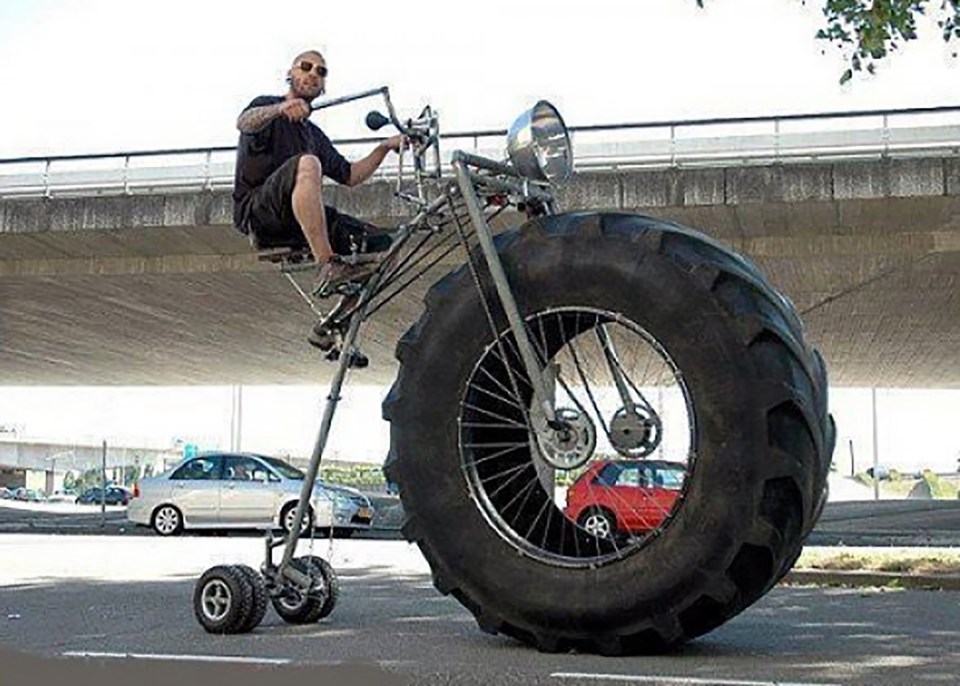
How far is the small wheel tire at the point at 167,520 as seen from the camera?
21.4 metres

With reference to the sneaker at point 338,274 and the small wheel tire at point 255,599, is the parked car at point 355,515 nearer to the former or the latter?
the small wheel tire at point 255,599

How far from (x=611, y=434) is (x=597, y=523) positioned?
1.48 ft

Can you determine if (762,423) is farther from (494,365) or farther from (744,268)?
(494,365)

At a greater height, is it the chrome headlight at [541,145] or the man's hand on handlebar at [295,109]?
the man's hand on handlebar at [295,109]

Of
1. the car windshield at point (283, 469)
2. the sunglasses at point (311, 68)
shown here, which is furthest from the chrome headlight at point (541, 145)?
the car windshield at point (283, 469)

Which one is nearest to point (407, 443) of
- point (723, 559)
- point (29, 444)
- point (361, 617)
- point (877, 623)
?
point (723, 559)

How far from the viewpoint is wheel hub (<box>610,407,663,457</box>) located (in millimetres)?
4074

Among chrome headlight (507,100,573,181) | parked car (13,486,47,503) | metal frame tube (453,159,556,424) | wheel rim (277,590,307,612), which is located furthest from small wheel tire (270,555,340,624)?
parked car (13,486,47,503)

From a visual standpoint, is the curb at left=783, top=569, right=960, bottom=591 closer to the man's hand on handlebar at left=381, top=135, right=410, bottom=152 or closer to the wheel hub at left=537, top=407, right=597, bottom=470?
the man's hand on handlebar at left=381, top=135, right=410, bottom=152

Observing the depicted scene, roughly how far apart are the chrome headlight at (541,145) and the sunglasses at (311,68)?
3.03 ft

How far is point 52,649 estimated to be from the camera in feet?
13.8

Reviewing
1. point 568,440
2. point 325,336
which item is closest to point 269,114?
point 325,336

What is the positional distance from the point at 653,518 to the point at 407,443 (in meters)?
0.85

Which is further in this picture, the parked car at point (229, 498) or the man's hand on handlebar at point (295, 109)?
the parked car at point (229, 498)
